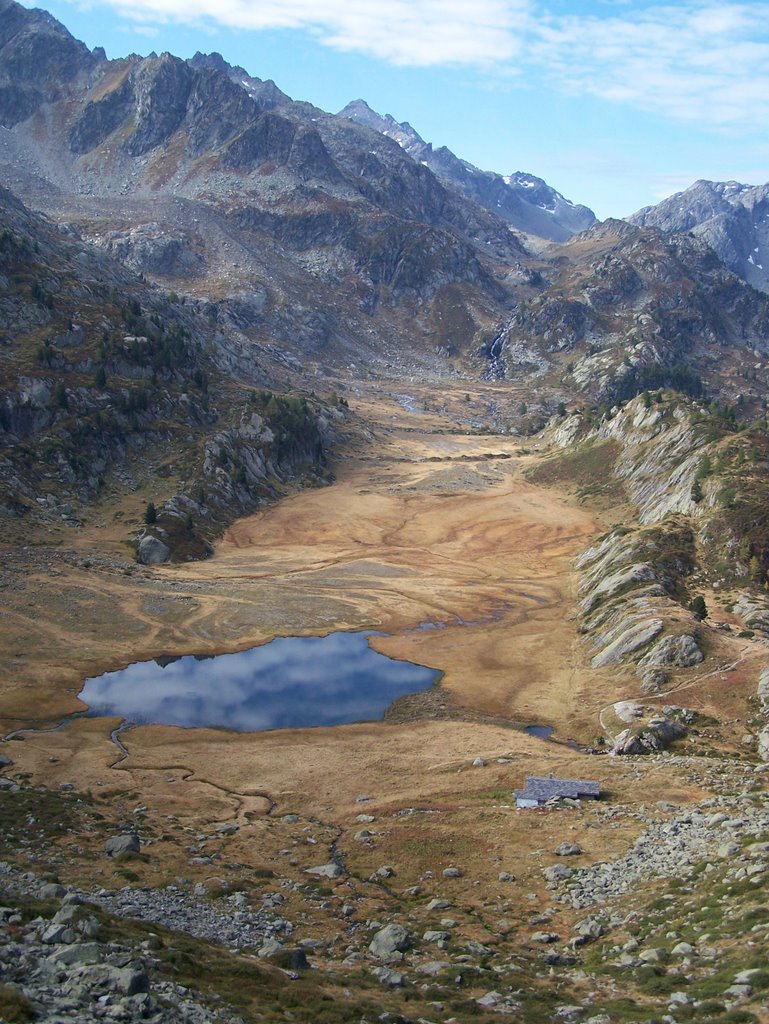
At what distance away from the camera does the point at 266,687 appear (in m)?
73.9

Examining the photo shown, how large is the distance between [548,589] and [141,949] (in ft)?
269

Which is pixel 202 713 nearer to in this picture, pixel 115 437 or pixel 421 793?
pixel 421 793

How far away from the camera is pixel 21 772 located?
51.4 metres

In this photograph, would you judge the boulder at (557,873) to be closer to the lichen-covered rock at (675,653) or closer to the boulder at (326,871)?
the boulder at (326,871)

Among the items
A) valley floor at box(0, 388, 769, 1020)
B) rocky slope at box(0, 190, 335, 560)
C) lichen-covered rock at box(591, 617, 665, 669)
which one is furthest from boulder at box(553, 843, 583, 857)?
rocky slope at box(0, 190, 335, 560)

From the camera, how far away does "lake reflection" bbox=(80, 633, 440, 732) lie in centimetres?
6650

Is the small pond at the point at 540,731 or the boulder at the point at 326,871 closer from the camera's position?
the boulder at the point at 326,871

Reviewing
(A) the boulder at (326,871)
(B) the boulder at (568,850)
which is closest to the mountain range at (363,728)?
(B) the boulder at (568,850)

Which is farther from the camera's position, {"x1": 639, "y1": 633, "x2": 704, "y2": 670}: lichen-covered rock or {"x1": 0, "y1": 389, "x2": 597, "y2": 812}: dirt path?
{"x1": 639, "y1": 633, "x2": 704, "y2": 670}: lichen-covered rock

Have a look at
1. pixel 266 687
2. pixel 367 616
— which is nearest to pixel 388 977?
pixel 266 687

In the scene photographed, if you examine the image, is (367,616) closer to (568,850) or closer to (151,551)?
(151,551)

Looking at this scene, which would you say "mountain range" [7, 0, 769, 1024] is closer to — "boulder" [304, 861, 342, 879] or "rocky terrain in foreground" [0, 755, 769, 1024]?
"rocky terrain in foreground" [0, 755, 769, 1024]

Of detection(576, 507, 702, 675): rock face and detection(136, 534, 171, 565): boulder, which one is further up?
detection(576, 507, 702, 675): rock face

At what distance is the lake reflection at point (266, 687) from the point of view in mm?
66500
